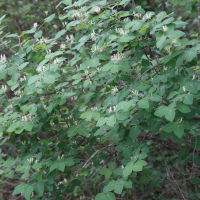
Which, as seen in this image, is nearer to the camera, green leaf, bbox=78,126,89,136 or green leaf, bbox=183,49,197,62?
green leaf, bbox=183,49,197,62

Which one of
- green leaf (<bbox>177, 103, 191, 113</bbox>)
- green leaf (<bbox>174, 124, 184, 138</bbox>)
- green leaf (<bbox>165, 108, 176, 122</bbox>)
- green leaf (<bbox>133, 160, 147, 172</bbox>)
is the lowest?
green leaf (<bbox>133, 160, 147, 172</bbox>)

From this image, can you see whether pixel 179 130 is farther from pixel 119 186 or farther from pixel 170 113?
pixel 119 186

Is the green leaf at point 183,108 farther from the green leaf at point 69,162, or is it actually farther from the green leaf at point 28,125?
the green leaf at point 28,125

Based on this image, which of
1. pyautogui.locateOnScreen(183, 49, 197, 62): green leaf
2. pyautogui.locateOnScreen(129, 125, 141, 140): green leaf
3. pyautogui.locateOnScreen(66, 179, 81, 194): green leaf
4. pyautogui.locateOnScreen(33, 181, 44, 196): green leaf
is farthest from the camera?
pyautogui.locateOnScreen(66, 179, 81, 194): green leaf

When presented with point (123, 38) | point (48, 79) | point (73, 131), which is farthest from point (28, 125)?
point (123, 38)

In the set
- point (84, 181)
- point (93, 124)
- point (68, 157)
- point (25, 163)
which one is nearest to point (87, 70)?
point (93, 124)

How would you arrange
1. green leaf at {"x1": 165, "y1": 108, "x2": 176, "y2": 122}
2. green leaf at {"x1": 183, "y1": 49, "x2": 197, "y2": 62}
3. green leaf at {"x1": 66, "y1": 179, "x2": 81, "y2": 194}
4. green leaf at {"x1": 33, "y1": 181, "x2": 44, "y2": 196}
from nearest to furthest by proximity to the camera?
1. green leaf at {"x1": 165, "y1": 108, "x2": 176, "y2": 122}
2. green leaf at {"x1": 183, "y1": 49, "x2": 197, "y2": 62}
3. green leaf at {"x1": 33, "y1": 181, "x2": 44, "y2": 196}
4. green leaf at {"x1": 66, "y1": 179, "x2": 81, "y2": 194}

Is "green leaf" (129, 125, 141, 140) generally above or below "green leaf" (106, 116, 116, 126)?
below

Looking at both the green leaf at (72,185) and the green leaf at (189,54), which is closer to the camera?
the green leaf at (189,54)

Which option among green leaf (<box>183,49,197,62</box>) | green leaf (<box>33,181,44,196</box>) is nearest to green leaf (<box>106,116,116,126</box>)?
green leaf (<box>183,49,197,62</box>)

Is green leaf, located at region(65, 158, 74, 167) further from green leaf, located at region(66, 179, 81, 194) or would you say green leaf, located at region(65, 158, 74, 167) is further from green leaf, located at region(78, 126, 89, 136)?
green leaf, located at region(66, 179, 81, 194)

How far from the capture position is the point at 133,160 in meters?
1.95

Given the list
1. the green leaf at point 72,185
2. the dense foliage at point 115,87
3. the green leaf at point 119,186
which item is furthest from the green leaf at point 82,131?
the green leaf at point 72,185

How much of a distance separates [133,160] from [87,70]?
95 cm
